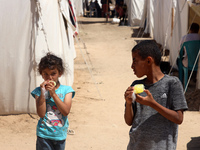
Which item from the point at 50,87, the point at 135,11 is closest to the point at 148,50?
the point at 50,87

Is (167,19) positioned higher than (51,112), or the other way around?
(167,19)

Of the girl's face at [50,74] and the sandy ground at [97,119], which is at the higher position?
the girl's face at [50,74]

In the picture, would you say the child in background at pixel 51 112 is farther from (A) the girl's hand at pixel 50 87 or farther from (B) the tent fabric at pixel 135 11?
(B) the tent fabric at pixel 135 11

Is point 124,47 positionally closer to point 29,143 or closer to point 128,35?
point 128,35

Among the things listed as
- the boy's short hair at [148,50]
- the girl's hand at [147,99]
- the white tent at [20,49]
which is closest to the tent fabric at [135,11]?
the white tent at [20,49]

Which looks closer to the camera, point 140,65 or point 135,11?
point 140,65

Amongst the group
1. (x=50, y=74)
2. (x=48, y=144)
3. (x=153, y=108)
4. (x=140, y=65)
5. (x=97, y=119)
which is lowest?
(x=97, y=119)

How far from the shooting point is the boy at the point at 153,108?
7.08ft

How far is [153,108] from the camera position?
2135 mm

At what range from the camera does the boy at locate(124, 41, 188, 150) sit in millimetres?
2158

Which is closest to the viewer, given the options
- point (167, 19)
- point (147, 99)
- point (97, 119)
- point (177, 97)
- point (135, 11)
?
point (147, 99)

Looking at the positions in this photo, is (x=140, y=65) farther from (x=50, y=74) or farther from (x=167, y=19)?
(x=167, y=19)

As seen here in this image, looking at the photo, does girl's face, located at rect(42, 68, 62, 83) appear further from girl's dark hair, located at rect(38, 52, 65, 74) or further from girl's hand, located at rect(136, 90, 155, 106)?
girl's hand, located at rect(136, 90, 155, 106)

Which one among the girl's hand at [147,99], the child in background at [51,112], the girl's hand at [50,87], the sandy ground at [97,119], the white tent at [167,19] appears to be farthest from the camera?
the white tent at [167,19]
